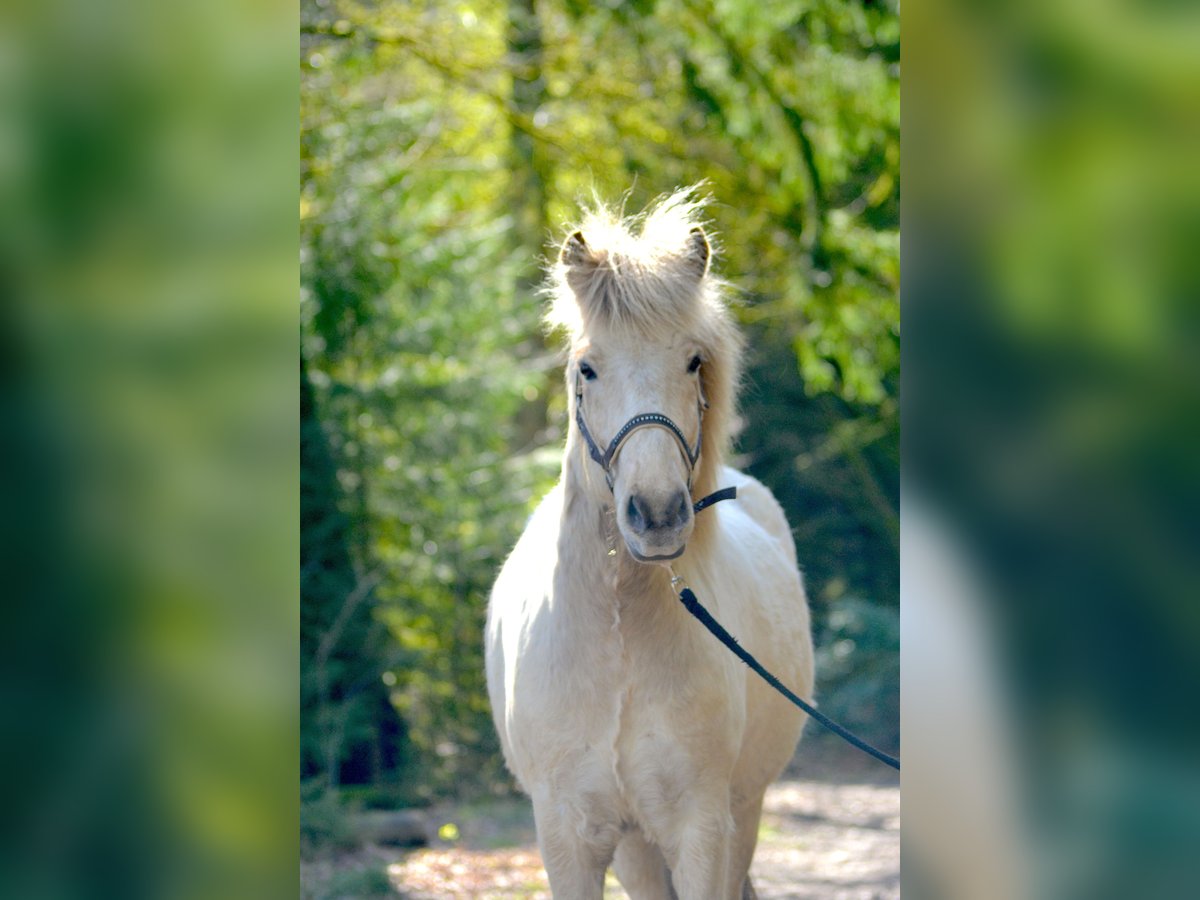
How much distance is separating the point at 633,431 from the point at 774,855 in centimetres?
508

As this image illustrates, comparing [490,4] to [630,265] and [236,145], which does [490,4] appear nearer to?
[630,265]

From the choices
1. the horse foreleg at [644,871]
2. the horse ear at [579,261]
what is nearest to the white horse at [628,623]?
the horse ear at [579,261]

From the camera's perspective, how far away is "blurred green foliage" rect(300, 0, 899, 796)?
24.3 ft

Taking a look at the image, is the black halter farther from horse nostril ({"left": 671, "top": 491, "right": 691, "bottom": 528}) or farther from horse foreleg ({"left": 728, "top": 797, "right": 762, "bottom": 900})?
horse foreleg ({"left": 728, "top": 797, "right": 762, "bottom": 900})

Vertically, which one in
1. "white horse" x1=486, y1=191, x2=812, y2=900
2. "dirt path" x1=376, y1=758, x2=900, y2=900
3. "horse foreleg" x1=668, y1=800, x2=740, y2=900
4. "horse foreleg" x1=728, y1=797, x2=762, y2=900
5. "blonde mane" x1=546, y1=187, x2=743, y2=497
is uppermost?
"blonde mane" x1=546, y1=187, x2=743, y2=497

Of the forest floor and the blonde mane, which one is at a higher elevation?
the blonde mane

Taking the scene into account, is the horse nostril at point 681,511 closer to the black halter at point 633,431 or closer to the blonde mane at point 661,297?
the black halter at point 633,431

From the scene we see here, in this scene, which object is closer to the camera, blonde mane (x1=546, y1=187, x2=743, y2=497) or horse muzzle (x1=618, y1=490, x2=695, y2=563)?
horse muzzle (x1=618, y1=490, x2=695, y2=563)

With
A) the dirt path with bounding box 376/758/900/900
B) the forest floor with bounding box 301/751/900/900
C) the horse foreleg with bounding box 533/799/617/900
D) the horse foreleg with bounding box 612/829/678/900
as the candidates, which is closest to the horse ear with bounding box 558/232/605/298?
the horse foreleg with bounding box 533/799/617/900

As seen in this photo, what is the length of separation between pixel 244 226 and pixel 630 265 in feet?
6.21

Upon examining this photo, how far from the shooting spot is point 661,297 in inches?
114

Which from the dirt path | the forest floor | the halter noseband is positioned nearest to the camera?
the halter noseband

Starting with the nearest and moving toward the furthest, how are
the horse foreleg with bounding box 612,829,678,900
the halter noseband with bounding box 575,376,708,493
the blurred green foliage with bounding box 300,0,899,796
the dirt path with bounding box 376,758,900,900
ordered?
the halter noseband with bounding box 575,376,708,493, the horse foreleg with bounding box 612,829,678,900, the dirt path with bounding box 376,758,900,900, the blurred green foliage with bounding box 300,0,899,796

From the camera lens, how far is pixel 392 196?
7816mm
